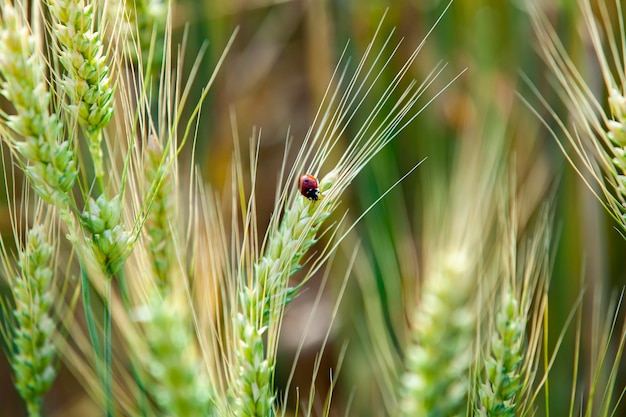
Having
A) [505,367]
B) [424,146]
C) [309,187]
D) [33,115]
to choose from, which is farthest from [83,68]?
[424,146]

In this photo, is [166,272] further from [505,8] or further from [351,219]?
[505,8]

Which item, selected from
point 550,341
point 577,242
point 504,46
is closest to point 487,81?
point 504,46

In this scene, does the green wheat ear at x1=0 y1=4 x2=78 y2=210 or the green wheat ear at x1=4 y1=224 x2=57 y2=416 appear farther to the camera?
the green wheat ear at x1=4 y1=224 x2=57 y2=416

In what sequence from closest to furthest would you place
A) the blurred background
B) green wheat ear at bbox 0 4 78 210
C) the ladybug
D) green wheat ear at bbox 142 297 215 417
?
1. green wheat ear at bbox 142 297 215 417
2. green wheat ear at bbox 0 4 78 210
3. the ladybug
4. the blurred background

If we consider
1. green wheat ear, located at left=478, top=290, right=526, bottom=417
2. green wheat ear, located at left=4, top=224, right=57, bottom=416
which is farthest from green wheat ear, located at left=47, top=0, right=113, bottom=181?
green wheat ear, located at left=478, top=290, right=526, bottom=417

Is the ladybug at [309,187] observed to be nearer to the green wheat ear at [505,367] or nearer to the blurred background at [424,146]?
the green wheat ear at [505,367]

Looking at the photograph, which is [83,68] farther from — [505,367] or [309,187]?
[505,367]

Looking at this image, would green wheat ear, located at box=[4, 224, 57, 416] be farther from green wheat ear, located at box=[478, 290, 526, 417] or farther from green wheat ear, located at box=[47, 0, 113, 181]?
green wheat ear, located at box=[478, 290, 526, 417]

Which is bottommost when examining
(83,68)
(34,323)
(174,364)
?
(174,364)

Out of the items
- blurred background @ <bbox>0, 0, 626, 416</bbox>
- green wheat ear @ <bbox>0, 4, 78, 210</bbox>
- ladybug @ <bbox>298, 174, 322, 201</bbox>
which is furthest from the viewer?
blurred background @ <bbox>0, 0, 626, 416</bbox>
